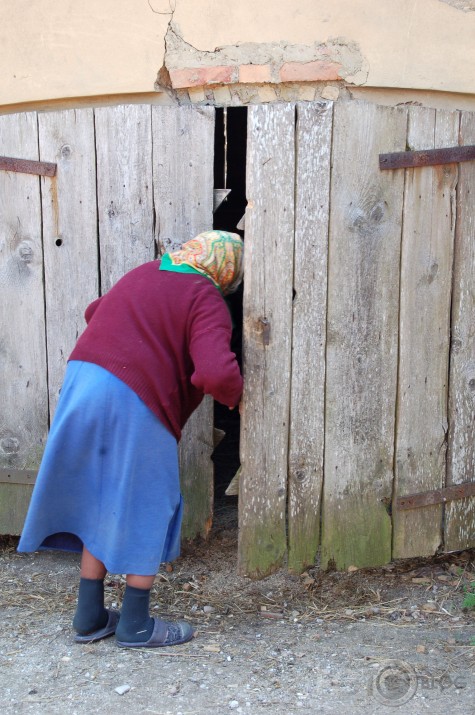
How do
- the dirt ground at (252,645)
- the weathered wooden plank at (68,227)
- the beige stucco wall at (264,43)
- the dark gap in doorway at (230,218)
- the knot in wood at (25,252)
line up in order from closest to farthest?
1. the dirt ground at (252,645)
2. the weathered wooden plank at (68,227)
3. the knot in wood at (25,252)
4. the beige stucco wall at (264,43)
5. the dark gap in doorway at (230,218)

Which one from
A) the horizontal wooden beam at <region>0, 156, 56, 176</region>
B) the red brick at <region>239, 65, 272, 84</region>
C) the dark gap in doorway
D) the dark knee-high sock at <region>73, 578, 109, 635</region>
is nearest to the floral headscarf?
the horizontal wooden beam at <region>0, 156, 56, 176</region>

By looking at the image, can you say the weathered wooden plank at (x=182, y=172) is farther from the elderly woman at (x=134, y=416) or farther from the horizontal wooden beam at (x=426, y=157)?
the horizontal wooden beam at (x=426, y=157)

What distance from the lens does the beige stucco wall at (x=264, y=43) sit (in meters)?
3.69

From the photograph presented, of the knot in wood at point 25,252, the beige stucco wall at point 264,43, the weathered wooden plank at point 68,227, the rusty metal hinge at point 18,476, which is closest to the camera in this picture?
the weathered wooden plank at point 68,227

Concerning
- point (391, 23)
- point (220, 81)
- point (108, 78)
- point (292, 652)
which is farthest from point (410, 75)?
point (292, 652)

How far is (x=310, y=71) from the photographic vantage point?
147 inches

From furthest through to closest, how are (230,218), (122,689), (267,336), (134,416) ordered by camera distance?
(230,218), (267,336), (134,416), (122,689)

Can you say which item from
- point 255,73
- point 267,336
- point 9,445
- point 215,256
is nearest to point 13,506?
point 9,445

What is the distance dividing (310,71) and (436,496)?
6.70ft

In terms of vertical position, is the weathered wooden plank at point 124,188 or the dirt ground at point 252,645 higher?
the weathered wooden plank at point 124,188

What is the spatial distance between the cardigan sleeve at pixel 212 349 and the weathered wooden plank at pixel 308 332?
454mm

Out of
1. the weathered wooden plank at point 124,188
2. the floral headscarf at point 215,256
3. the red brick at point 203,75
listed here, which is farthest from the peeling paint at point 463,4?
the floral headscarf at point 215,256

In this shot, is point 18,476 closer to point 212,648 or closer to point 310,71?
point 212,648

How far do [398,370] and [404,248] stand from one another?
0.50 meters
